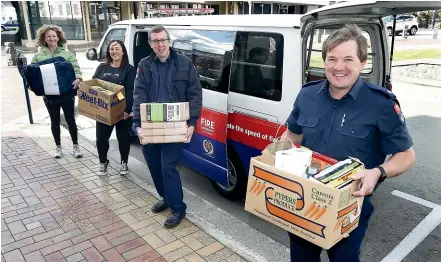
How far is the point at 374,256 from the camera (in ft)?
10.4

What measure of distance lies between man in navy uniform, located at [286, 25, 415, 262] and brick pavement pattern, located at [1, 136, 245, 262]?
1469mm

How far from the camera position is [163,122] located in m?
3.14

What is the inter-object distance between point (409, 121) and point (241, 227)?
546 centimetres

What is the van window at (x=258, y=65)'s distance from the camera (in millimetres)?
3201

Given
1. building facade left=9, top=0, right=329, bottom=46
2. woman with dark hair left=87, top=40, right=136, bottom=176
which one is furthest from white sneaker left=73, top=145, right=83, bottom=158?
building facade left=9, top=0, right=329, bottom=46

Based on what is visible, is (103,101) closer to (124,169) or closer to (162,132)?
(124,169)

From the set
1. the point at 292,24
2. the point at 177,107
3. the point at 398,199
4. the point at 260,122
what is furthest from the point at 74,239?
the point at 398,199

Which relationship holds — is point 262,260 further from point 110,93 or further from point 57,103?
point 57,103

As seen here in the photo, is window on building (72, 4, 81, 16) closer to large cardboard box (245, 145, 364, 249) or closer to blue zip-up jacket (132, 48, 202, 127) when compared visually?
blue zip-up jacket (132, 48, 202, 127)

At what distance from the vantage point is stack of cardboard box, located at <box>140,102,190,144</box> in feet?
10.3

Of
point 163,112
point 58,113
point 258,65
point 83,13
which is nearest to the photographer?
point 163,112

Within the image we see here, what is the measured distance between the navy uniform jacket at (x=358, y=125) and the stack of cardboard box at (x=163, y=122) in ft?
4.78

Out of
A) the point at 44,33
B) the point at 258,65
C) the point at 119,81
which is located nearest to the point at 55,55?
the point at 44,33

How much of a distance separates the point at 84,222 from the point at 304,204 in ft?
8.42
